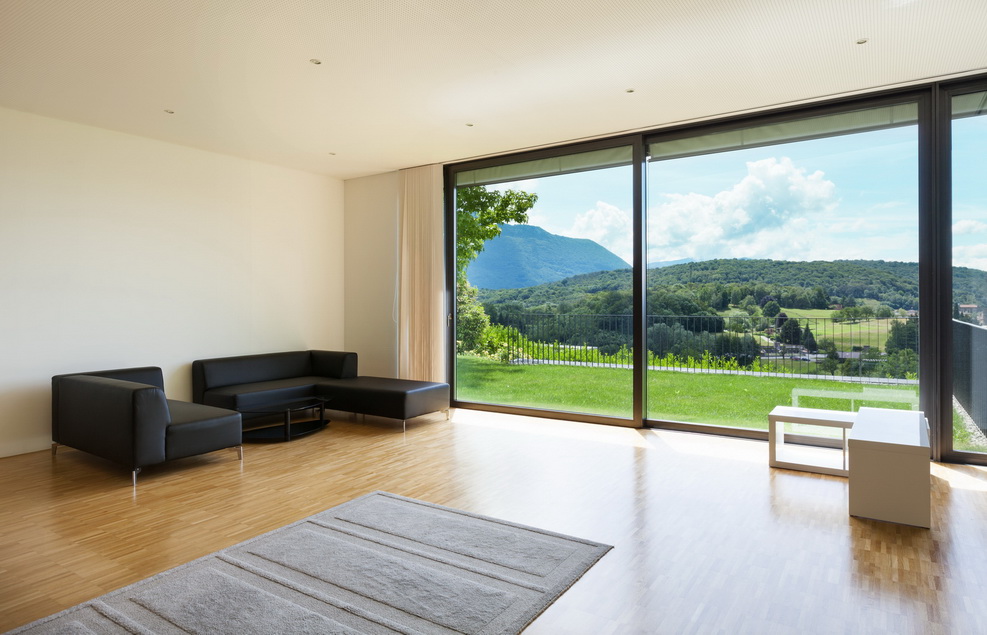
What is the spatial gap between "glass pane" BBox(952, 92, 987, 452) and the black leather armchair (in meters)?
5.65

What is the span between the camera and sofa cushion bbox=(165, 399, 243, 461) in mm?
4363

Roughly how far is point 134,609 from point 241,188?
521cm

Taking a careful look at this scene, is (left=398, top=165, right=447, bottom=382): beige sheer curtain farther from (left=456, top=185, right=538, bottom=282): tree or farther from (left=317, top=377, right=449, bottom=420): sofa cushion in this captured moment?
(left=317, top=377, right=449, bottom=420): sofa cushion

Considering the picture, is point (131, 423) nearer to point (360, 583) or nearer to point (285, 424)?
point (285, 424)

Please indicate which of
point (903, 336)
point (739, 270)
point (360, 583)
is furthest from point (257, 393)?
point (903, 336)

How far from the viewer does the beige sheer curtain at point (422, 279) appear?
22.8ft

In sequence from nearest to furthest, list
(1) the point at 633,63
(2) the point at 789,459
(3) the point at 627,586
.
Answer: (3) the point at 627,586 < (1) the point at 633,63 < (2) the point at 789,459

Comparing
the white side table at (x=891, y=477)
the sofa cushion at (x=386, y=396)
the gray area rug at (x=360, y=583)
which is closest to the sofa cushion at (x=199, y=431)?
the sofa cushion at (x=386, y=396)

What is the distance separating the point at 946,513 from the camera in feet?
11.3

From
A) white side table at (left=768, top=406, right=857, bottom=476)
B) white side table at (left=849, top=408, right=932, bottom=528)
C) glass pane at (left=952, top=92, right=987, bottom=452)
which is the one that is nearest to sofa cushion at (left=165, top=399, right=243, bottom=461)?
white side table at (left=768, top=406, right=857, bottom=476)

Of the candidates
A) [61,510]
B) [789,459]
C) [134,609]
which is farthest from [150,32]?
[789,459]

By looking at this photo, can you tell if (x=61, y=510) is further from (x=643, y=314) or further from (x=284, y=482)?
(x=643, y=314)

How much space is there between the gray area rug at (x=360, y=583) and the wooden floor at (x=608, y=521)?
0.50ft

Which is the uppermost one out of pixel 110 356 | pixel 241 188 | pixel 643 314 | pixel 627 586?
pixel 241 188
